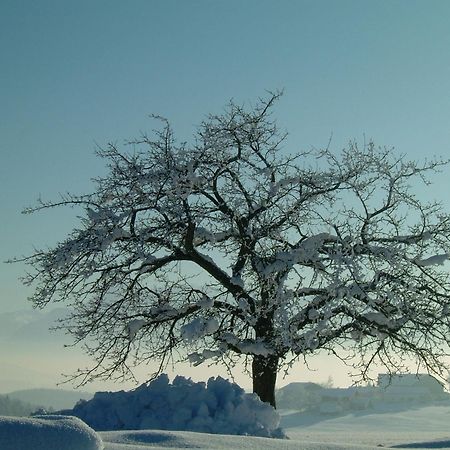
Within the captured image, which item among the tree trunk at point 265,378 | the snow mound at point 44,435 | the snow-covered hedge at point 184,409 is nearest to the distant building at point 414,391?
the tree trunk at point 265,378

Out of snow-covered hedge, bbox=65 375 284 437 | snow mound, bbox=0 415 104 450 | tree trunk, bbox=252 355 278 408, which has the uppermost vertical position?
tree trunk, bbox=252 355 278 408

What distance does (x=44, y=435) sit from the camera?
18.6 feet

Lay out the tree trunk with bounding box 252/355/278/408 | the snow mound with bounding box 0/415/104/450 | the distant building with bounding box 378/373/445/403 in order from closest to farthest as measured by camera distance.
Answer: the snow mound with bounding box 0/415/104/450 < the tree trunk with bounding box 252/355/278/408 < the distant building with bounding box 378/373/445/403

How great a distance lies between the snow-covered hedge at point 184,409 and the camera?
11414mm

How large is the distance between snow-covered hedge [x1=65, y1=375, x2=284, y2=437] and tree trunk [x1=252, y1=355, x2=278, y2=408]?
2414 millimetres

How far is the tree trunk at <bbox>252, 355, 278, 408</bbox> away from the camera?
1468cm

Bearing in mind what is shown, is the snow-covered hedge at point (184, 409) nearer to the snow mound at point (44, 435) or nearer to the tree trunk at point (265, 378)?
the tree trunk at point (265, 378)

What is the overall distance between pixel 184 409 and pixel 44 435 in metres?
6.25

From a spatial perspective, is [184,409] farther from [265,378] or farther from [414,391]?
[414,391]

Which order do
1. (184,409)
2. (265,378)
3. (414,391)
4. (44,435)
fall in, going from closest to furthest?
(44,435) → (184,409) → (265,378) → (414,391)

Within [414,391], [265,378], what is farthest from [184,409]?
[414,391]

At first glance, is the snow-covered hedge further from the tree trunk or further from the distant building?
the distant building

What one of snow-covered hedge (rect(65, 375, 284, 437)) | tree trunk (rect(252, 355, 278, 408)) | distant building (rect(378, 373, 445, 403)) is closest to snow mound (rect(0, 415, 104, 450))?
snow-covered hedge (rect(65, 375, 284, 437))

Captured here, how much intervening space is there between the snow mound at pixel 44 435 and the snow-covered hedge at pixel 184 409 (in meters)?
5.72
